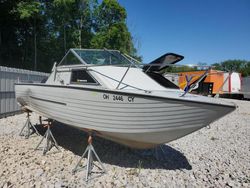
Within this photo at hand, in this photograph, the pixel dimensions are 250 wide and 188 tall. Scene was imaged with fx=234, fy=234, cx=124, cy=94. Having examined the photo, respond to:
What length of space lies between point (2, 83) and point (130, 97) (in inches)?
254

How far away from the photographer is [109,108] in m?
3.68

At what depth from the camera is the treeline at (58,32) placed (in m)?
22.1

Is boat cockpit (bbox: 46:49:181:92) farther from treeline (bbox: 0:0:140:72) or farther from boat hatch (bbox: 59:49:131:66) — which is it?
treeline (bbox: 0:0:140:72)

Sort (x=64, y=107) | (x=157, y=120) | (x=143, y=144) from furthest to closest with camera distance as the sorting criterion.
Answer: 1. (x=64, y=107)
2. (x=143, y=144)
3. (x=157, y=120)

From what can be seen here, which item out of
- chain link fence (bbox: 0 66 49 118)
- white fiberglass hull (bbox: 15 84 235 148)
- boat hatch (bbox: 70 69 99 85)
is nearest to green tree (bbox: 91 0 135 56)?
chain link fence (bbox: 0 66 49 118)

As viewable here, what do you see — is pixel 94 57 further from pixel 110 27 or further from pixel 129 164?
pixel 110 27

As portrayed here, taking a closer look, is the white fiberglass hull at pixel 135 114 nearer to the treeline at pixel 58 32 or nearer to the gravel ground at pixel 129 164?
the gravel ground at pixel 129 164

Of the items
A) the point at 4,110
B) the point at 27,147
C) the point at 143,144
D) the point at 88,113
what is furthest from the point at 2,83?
the point at 143,144

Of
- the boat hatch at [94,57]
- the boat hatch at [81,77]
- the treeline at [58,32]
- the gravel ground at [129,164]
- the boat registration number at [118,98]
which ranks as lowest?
the gravel ground at [129,164]

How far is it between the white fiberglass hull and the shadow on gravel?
61 cm

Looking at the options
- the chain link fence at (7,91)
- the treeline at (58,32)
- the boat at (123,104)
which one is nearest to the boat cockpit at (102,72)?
the boat at (123,104)

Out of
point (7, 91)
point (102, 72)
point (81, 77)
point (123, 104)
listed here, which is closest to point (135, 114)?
point (123, 104)

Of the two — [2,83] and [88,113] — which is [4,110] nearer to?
[2,83]

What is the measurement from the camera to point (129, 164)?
4.34 metres
